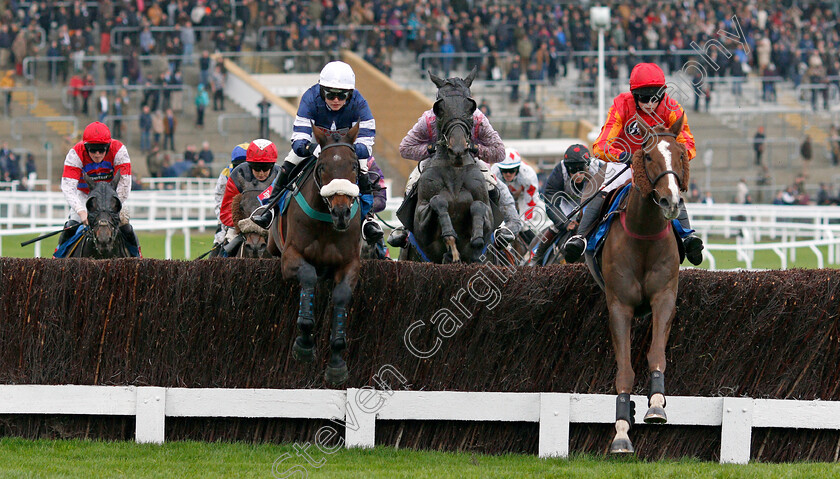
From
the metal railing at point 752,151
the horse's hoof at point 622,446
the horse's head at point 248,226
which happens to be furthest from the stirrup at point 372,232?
the metal railing at point 752,151

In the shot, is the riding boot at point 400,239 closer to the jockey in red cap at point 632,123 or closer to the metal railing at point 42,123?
the jockey in red cap at point 632,123

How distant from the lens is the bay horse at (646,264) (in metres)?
6.22

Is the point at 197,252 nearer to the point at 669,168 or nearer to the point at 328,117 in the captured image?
the point at 328,117

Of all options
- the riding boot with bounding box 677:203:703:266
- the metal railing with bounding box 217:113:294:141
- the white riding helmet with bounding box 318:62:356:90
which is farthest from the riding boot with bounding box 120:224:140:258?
the metal railing with bounding box 217:113:294:141

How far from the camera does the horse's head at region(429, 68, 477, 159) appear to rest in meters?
8.42

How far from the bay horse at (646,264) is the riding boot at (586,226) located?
0.26m

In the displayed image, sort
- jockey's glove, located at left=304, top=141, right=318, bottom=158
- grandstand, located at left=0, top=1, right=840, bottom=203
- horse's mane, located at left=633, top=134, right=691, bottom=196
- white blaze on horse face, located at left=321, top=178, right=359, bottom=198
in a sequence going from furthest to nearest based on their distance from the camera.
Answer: grandstand, located at left=0, top=1, right=840, bottom=203 → jockey's glove, located at left=304, top=141, right=318, bottom=158 → white blaze on horse face, located at left=321, top=178, right=359, bottom=198 → horse's mane, located at left=633, top=134, right=691, bottom=196

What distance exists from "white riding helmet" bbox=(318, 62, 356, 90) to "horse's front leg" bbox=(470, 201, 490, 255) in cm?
151

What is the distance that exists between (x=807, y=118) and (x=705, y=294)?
22.9 metres

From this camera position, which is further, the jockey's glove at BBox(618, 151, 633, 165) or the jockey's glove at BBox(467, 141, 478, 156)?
the jockey's glove at BBox(467, 141, 478, 156)

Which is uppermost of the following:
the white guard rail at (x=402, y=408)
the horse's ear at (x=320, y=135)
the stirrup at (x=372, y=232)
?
the horse's ear at (x=320, y=135)

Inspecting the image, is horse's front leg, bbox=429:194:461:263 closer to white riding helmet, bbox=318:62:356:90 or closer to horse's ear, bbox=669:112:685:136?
white riding helmet, bbox=318:62:356:90

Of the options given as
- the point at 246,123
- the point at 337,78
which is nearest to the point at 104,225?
the point at 337,78

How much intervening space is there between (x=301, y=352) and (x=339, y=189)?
1009mm
